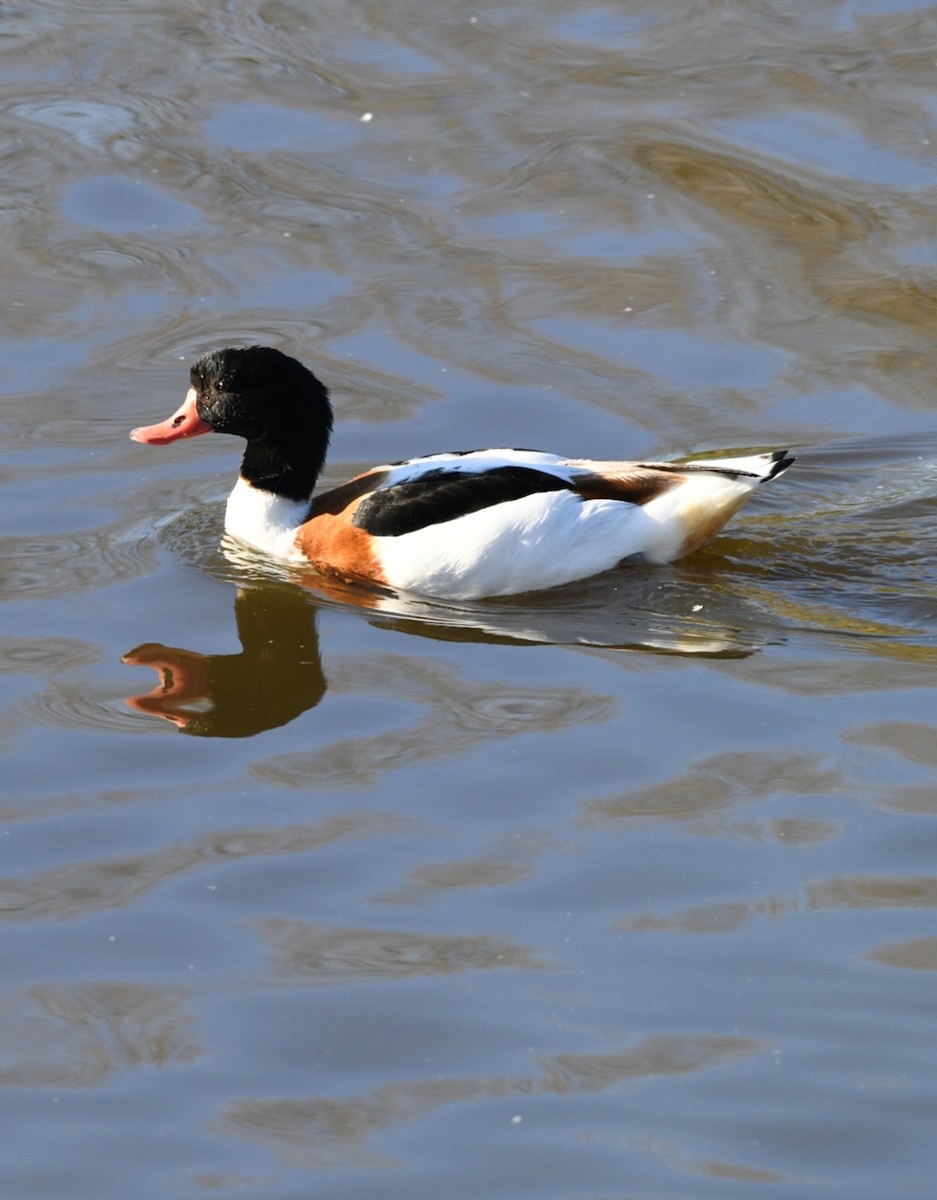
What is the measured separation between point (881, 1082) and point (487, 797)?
186 centimetres

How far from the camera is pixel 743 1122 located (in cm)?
486

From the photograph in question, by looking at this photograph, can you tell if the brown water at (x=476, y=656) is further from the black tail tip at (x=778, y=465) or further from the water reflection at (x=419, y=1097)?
the black tail tip at (x=778, y=465)

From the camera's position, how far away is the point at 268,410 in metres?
8.92

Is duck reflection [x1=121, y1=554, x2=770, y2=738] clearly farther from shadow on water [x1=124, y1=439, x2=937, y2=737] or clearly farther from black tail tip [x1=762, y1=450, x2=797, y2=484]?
black tail tip [x1=762, y1=450, x2=797, y2=484]

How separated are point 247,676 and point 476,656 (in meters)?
0.91

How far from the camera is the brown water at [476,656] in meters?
5.02

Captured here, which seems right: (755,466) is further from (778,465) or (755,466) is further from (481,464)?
(481,464)

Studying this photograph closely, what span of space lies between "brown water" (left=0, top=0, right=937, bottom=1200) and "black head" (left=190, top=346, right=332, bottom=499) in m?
0.43

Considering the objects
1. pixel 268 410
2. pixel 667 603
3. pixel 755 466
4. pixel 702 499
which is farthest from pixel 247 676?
pixel 755 466

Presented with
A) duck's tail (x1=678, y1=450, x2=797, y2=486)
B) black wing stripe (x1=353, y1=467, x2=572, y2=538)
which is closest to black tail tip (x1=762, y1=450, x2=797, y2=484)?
duck's tail (x1=678, y1=450, x2=797, y2=486)

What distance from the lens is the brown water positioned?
5.02 meters

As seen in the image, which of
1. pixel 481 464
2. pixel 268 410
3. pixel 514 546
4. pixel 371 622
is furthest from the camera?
pixel 268 410

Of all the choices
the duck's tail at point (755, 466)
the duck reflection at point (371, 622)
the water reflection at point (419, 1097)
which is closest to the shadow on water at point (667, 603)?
the duck reflection at point (371, 622)

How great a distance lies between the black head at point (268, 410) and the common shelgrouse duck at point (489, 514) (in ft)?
0.03
